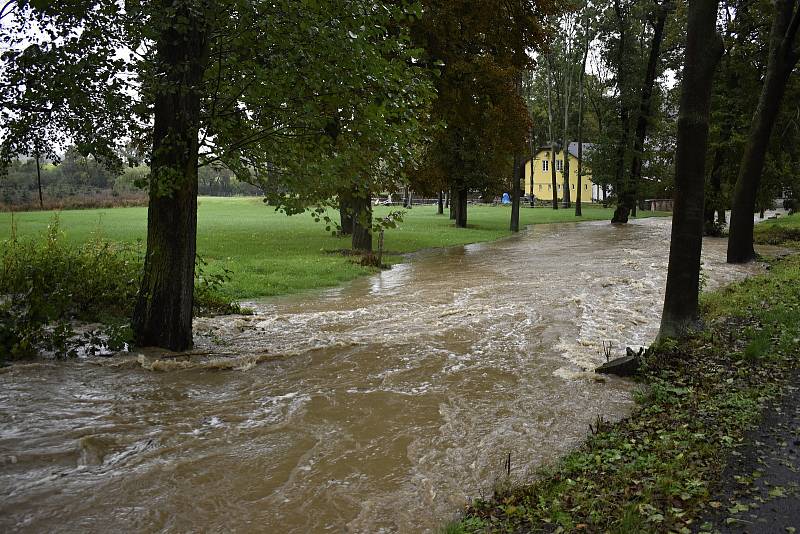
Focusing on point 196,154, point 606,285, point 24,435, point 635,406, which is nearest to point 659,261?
point 606,285

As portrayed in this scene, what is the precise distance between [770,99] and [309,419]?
1598 centimetres

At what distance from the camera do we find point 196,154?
7.96 m

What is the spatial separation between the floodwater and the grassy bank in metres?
0.43

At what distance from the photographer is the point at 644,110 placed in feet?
129

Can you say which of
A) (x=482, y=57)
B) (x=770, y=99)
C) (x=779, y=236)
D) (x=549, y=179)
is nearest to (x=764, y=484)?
(x=482, y=57)

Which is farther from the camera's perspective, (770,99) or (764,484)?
(770,99)

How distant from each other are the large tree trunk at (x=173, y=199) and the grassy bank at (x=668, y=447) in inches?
218

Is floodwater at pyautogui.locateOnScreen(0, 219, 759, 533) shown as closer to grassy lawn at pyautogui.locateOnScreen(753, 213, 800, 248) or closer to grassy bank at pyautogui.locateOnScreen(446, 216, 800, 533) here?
grassy bank at pyautogui.locateOnScreen(446, 216, 800, 533)

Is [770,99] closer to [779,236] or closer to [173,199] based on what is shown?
[779,236]

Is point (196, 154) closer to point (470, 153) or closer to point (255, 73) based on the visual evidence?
point (255, 73)

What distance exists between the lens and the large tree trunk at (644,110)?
123ft

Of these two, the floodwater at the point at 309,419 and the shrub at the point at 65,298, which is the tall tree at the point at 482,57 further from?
the shrub at the point at 65,298

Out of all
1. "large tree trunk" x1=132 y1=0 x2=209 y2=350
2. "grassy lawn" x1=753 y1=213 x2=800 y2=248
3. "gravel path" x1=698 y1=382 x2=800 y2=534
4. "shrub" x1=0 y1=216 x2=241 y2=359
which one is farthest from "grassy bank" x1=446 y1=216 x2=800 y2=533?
"grassy lawn" x1=753 y1=213 x2=800 y2=248

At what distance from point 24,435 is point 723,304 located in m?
10.9
